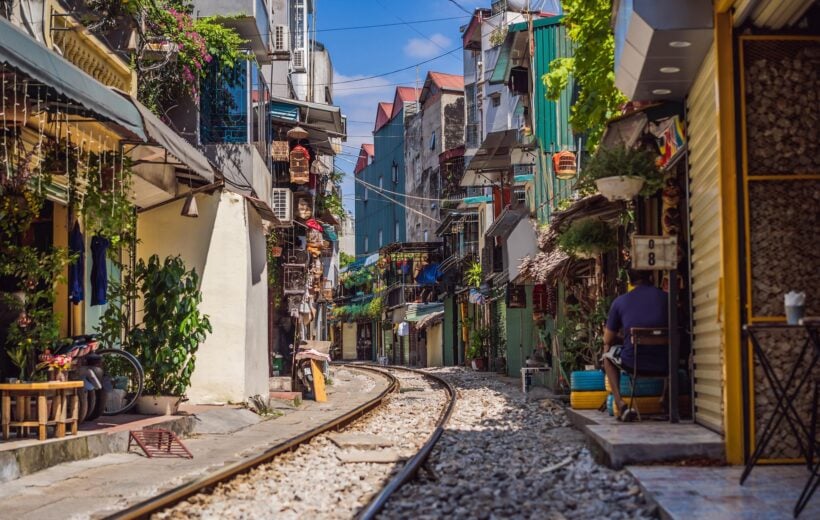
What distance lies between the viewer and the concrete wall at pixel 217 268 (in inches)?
640

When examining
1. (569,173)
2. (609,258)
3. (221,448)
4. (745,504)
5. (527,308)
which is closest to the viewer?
(745,504)

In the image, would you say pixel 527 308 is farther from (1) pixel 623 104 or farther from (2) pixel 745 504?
(2) pixel 745 504

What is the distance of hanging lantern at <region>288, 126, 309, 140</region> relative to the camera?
100ft

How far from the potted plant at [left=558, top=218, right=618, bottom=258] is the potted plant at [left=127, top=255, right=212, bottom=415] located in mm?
5209

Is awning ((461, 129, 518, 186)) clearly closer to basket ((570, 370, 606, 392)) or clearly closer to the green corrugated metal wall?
the green corrugated metal wall

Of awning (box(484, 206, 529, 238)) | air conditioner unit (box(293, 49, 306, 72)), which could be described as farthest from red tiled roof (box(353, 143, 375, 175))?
awning (box(484, 206, 529, 238))

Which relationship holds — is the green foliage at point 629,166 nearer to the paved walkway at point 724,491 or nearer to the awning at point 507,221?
the paved walkway at point 724,491

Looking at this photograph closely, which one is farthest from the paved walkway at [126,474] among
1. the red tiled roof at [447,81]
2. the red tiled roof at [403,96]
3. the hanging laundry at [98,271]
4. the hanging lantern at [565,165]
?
the red tiled roof at [403,96]

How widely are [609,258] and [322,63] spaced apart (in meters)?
41.6

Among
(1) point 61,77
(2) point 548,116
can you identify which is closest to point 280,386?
(2) point 548,116

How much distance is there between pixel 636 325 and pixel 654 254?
0.77 metres

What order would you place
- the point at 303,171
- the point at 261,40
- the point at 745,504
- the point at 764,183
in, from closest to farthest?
the point at 745,504 < the point at 764,183 < the point at 261,40 < the point at 303,171

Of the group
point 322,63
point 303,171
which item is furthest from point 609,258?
point 322,63

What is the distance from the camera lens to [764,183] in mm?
7641
